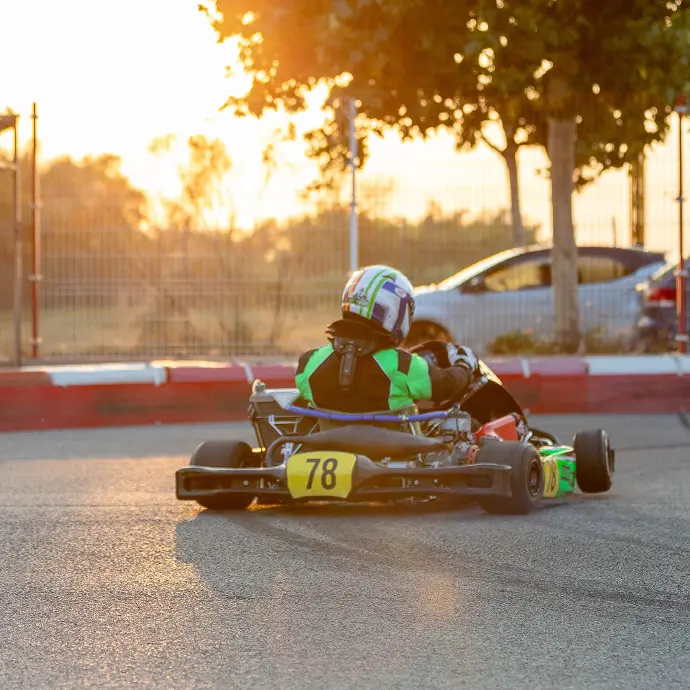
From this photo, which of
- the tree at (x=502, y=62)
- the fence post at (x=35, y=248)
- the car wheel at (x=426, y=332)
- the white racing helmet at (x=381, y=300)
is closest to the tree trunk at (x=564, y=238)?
the tree at (x=502, y=62)

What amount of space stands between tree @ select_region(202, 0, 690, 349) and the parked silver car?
30 cm

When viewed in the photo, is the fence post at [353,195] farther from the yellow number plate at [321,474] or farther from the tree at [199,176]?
the yellow number plate at [321,474]

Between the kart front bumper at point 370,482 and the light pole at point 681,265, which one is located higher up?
the light pole at point 681,265

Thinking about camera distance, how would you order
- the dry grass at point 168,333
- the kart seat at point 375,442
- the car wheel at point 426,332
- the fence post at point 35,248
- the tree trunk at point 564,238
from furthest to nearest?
the car wheel at point 426,332
the tree trunk at point 564,238
the dry grass at point 168,333
the fence post at point 35,248
the kart seat at point 375,442

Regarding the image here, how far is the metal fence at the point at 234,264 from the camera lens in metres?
18.7

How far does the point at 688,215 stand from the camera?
60.1ft

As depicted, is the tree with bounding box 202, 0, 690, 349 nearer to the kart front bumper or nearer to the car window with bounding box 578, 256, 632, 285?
the car window with bounding box 578, 256, 632, 285

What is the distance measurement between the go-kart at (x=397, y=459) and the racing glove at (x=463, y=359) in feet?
0.54

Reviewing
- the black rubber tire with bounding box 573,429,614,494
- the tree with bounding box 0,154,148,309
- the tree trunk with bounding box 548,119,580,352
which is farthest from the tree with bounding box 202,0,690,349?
the black rubber tire with bounding box 573,429,614,494

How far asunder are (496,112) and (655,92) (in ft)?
10.9

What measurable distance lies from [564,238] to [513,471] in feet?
40.2

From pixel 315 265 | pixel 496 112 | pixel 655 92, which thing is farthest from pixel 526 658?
pixel 496 112

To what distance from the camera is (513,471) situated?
8492mm

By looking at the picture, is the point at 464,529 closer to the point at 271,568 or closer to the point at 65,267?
the point at 271,568
